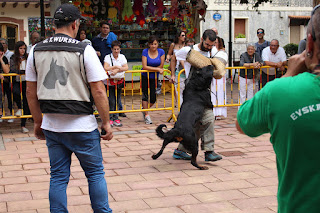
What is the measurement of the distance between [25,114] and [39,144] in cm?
172

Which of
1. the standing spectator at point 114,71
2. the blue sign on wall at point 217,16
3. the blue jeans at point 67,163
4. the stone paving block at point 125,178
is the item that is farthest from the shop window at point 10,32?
the blue jeans at point 67,163

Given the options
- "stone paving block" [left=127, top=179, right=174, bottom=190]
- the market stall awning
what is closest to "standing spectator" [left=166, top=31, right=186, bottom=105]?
"stone paving block" [left=127, top=179, right=174, bottom=190]

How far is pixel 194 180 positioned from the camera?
5.67 meters

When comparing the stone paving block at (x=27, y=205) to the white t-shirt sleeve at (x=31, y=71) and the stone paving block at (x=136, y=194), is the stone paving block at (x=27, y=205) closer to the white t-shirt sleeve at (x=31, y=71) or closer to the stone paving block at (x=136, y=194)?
the stone paving block at (x=136, y=194)

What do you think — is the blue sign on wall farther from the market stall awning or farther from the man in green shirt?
the man in green shirt

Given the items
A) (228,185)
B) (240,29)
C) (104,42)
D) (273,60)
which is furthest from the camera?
(240,29)

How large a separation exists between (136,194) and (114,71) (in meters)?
Result: 4.88

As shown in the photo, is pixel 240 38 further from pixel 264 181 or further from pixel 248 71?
pixel 264 181

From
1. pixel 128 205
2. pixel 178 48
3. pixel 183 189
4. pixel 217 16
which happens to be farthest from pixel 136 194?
pixel 217 16

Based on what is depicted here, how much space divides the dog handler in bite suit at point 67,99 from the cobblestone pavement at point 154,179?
36.7 inches

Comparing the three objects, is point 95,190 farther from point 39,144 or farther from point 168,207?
point 39,144

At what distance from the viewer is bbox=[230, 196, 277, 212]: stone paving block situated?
183 inches

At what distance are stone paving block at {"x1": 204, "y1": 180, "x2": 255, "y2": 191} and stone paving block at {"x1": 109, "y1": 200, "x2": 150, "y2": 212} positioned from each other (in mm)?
908

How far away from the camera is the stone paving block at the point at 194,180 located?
18.3 ft
